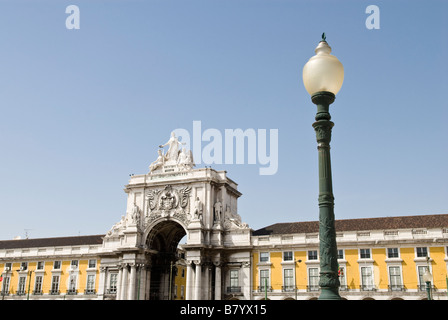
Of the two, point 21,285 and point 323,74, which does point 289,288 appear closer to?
point 21,285

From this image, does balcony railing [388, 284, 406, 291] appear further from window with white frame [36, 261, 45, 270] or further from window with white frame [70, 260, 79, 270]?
window with white frame [36, 261, 45, 270]

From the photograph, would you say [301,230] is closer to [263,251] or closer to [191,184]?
[263,251]

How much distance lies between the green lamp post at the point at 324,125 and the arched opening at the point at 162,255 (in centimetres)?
5392

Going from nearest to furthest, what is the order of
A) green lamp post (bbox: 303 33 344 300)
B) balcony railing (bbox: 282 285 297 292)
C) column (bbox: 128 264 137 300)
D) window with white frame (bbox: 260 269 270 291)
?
green lamp post (bbox: 303 33 344 300) → balcony railing (bbox: 282 285 297 292) → window with white frame (bbox: 260 269 270 291) → column (bbox: 128 264 137 300)

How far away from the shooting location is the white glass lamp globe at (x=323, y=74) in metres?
12.2

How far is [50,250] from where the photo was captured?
70125mm

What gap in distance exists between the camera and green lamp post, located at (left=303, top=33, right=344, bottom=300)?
11.4 metres

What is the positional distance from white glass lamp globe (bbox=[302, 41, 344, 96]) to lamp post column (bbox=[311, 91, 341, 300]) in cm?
18

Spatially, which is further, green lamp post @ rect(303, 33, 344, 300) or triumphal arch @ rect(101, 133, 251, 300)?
triumphal arch @ rect(101, 133, 251, 300)

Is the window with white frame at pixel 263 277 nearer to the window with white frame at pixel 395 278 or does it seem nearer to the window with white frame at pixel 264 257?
the window with white frame at pixel 264 257

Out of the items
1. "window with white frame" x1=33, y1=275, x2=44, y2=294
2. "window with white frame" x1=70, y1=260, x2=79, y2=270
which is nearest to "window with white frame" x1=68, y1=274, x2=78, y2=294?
"window with white frame" x1=70, y1=260, x2=79, y2=270

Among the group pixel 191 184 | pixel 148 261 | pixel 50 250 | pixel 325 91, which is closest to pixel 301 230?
pixel 191 184
